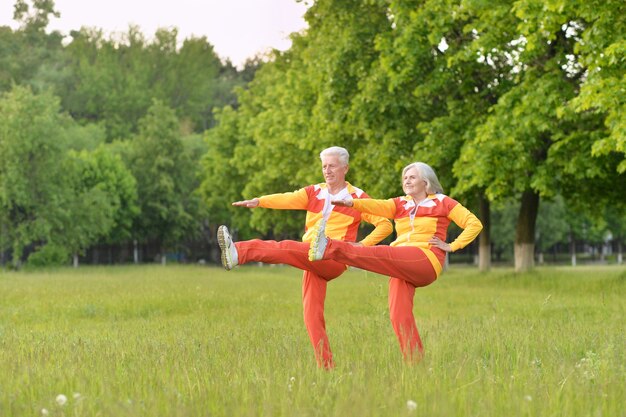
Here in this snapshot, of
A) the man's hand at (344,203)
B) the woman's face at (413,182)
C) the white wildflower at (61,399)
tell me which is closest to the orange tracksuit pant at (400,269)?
the man's hand at (344,203)

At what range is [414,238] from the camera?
8023 millimetres

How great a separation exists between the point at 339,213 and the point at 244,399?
320cm

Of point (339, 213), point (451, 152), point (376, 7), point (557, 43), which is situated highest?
point (376, 7)

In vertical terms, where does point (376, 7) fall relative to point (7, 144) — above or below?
above

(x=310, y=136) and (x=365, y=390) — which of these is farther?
(x=310, y=136)

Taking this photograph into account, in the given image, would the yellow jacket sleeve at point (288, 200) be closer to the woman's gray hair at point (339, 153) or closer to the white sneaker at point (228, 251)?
the woman's gray hair at point (339, 153)

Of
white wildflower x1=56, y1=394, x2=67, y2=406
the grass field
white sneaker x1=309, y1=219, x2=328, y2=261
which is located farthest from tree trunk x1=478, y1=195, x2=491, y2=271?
white wildflower x1=56, y1=394, x2=67, y2=406

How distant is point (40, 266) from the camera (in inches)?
1911

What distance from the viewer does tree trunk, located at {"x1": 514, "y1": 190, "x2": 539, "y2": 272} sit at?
30.8m

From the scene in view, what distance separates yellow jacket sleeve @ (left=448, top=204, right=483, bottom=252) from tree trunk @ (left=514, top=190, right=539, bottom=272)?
23390 mm

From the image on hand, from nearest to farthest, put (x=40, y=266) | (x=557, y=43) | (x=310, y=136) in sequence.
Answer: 1. (x=557, y=43)
2. (x=310, y=136)
3. (x=40, y=266)

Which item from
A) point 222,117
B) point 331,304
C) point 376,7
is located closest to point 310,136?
point 376,7

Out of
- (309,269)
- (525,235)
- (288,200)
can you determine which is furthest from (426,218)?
(525,235)

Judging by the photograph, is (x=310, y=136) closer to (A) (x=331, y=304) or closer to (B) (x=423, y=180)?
(A) (x=331, y=304)
